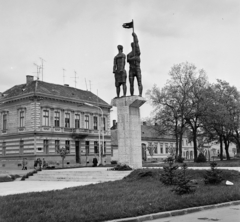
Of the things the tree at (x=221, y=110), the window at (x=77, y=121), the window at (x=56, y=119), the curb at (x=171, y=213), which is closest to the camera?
the curb at (x=171, y=213)

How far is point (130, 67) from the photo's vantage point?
84.7ft

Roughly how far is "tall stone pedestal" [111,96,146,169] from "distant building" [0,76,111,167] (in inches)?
1185

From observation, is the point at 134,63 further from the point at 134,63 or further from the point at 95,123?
the point at 95,123

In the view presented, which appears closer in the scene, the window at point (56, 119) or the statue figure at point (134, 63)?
the statue figure at point (134, 63)

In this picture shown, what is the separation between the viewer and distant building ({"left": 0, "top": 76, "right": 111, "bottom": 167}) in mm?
52812

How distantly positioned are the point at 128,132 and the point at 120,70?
4617mm

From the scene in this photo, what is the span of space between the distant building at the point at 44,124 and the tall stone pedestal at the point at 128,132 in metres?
30.1

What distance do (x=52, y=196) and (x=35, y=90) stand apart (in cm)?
4258

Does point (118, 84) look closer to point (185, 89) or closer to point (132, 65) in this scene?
point (132, 65)

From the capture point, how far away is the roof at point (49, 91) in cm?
5500

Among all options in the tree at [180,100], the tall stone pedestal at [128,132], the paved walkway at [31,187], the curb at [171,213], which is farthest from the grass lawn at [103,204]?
the tree at [180,100]

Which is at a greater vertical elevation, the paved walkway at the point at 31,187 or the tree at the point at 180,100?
the tree at the point at 180,100

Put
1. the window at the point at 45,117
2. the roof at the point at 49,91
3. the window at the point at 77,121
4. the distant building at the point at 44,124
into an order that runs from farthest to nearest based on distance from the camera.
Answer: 1. the window at the point at 77,121
2. the roof at the point at 49,91
3. the window at the point at 45,117
4. the distant building at the point at 44,124

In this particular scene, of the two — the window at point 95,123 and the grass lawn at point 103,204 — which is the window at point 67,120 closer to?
the window at point 95,123
